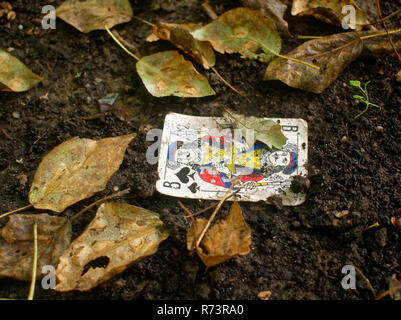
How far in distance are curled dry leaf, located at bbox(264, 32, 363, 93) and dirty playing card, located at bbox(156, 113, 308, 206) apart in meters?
0.14

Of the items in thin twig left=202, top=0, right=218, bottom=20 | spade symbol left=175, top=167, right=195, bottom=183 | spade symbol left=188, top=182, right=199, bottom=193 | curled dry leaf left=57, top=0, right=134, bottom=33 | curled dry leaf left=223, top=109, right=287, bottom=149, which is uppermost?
thin twig left=202, top=0, right=218, bottom=20

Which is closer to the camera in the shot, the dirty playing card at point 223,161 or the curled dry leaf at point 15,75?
the dirty playing card at point 223,161

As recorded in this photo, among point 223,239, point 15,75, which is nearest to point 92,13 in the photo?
point 15,75

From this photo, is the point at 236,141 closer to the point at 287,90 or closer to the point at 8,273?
the point at 287,90

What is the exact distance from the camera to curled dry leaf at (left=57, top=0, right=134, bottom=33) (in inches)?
61.3

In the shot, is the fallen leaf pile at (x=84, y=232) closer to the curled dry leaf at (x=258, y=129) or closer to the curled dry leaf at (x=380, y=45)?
the curled dry leaf at (x=258, y=129)

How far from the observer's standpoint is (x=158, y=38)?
154 centimetres

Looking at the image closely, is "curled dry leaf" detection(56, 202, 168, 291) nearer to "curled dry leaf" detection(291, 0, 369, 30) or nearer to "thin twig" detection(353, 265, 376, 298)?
"thin twig" detection(353, 265, 376, 298)

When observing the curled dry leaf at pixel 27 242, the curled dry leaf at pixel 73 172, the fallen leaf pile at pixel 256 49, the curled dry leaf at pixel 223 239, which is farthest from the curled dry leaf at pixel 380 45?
the curled dry leaf at pixel 27 242

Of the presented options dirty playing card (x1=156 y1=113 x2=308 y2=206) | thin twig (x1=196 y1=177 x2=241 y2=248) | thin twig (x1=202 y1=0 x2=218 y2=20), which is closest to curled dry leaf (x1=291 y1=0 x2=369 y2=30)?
thin twig (x1=202 y1=0 x2=218 y2=20)

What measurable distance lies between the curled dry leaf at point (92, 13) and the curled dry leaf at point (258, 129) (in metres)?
0.57

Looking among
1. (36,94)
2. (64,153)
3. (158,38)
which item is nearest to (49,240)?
(64,153)

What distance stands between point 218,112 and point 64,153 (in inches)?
19.9

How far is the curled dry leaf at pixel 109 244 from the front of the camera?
107 cm
